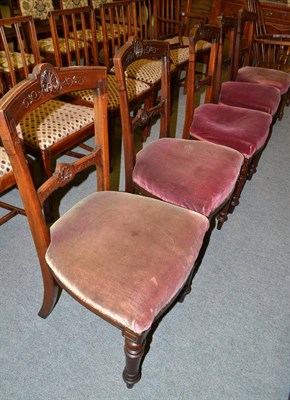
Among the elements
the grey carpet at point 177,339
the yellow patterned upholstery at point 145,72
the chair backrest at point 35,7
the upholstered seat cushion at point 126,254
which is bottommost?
the grey carpet at point 177,339

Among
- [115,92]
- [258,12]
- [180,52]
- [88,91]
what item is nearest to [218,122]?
[115,92]

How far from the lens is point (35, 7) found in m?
2.67

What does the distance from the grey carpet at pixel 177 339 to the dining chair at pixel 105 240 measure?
0.34 feet

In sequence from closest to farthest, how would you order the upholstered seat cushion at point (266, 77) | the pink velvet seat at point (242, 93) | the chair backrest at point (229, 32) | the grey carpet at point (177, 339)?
the grey carpet at point (177, 339), the chair backrest at point (229, 32), the pink velvet seat at point (242, 93), the upholstered seat cushion at point (266, 77)

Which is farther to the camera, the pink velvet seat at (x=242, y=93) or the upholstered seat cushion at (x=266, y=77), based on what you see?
the upholstered seat cushion at (x=266, y=77)

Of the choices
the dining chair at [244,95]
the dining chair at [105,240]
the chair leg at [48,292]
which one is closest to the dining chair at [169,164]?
the dining chair at [105,240]

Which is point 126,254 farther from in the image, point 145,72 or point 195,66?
point 145,72

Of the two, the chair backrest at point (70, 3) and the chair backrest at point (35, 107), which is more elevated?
the chair backrest at point (70, 3)

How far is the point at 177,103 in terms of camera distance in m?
3.10

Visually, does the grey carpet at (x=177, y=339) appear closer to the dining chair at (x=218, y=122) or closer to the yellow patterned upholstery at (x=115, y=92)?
the dining chair at (x=218, y=122)

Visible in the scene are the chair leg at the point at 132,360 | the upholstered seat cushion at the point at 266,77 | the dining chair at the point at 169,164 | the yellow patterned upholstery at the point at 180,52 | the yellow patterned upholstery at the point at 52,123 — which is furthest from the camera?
the yellow patterned upholstery at the point at 180,52

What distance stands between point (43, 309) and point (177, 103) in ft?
7.74

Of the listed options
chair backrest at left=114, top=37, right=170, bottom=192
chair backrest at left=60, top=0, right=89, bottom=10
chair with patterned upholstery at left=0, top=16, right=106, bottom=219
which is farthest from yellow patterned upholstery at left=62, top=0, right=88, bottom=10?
chair backrest at left=114, top=37, right=170, bottom=192

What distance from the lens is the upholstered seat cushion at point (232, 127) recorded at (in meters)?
1.63
